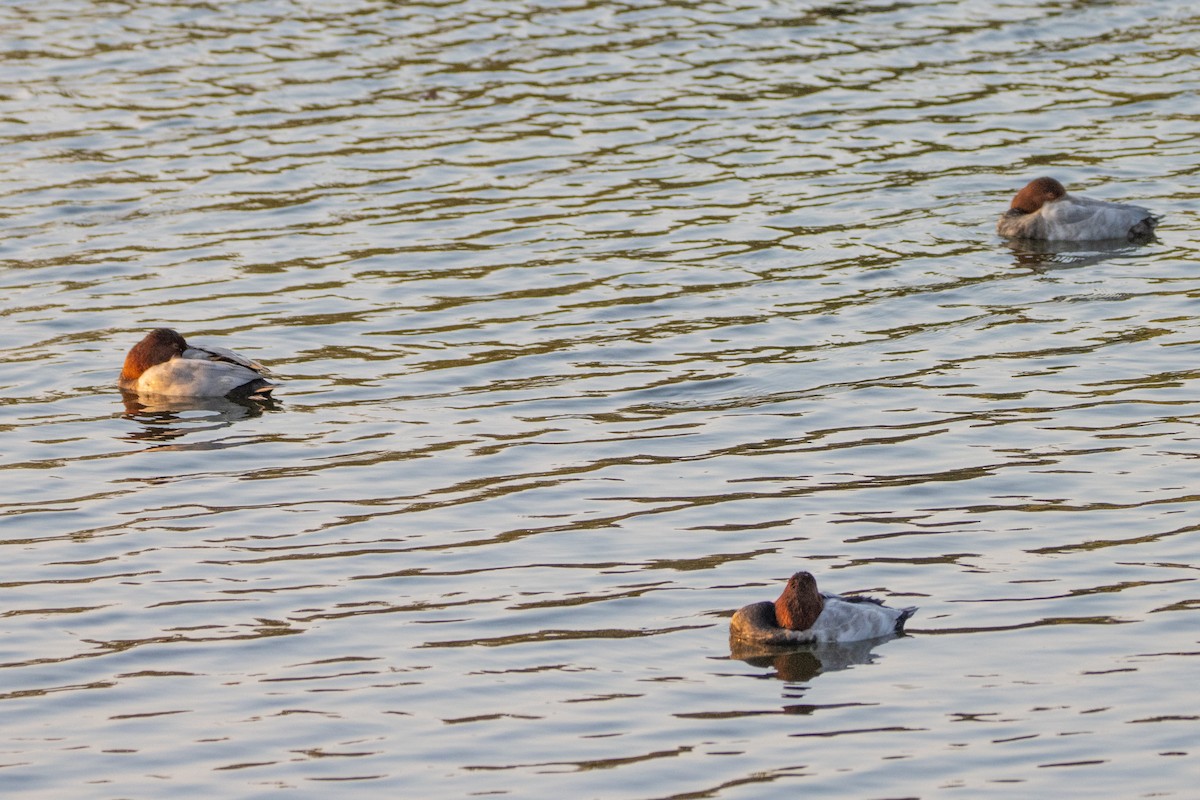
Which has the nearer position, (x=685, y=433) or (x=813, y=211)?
(x=685, y=433)

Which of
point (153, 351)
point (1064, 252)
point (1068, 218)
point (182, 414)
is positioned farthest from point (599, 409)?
point (1068, 218)

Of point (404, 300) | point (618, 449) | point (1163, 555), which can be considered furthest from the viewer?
point (404, 300)

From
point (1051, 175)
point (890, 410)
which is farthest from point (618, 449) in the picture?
point (1051, 175)

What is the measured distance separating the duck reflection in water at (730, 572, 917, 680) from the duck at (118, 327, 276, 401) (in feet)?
19.4

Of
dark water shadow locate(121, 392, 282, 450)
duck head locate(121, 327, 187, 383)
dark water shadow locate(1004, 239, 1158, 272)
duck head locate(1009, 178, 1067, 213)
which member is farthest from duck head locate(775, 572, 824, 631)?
duck head locate(1009, 178, 1067, 213)

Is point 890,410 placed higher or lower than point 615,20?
lower

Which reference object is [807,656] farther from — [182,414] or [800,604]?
[182,414]

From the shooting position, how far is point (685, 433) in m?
13.4

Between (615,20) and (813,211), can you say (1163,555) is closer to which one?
(813,211)

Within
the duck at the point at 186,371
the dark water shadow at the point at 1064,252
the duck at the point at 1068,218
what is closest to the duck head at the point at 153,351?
the duck at the point at 186,371

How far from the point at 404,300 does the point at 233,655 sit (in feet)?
23.2

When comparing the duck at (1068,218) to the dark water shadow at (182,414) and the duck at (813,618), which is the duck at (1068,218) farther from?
the duck at (813,618)

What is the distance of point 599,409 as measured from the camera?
1398 cm

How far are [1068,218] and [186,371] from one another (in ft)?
26.5
